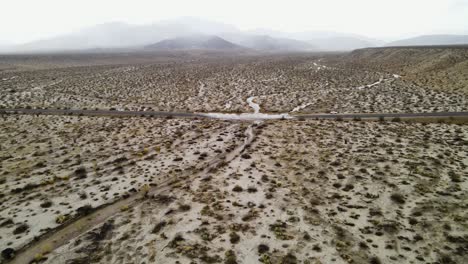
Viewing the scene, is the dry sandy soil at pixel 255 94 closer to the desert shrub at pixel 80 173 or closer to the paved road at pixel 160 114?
the paved road at pixel 160 114

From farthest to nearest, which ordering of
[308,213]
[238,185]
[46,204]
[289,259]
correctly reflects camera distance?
[238,185]
[46,204]
[308,213]
[289,259]

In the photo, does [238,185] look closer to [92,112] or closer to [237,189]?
[237,189]

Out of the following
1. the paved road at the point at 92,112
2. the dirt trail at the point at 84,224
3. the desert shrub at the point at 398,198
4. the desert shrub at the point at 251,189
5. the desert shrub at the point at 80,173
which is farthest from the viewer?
the paved road at the point at 92,112

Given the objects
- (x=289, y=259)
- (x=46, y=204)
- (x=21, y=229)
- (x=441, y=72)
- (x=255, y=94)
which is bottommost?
(x=289, y=259)

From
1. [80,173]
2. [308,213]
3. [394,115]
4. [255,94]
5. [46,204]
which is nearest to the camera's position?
[308,213]

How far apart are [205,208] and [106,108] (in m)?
29.0

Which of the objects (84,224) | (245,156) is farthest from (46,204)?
(245,156)

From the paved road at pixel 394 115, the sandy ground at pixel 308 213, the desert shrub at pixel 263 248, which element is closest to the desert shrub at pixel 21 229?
the sandy ground at pixel 308 213

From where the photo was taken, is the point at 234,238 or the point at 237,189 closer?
the point at 234,238

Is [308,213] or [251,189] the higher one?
[251,189]

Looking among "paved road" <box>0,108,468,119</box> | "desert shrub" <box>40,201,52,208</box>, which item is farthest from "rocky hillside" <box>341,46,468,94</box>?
"desert shrub" <box>40,201,52,208</box>

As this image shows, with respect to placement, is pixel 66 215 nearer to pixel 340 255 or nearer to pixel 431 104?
pixel 340 255

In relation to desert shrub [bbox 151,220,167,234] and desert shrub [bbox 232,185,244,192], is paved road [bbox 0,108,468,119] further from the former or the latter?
desert shrub [bbox 151,220,167,234]

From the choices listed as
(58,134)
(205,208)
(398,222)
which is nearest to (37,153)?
(58,134)
